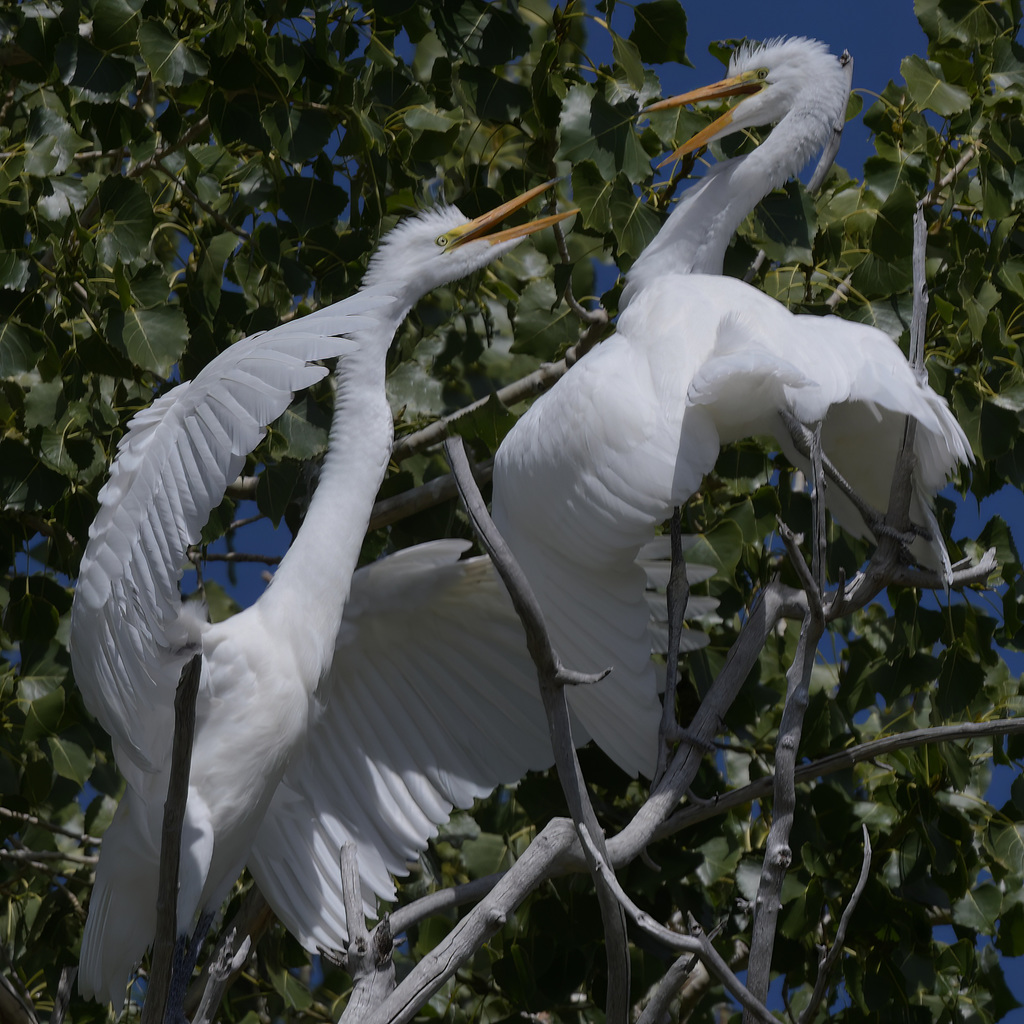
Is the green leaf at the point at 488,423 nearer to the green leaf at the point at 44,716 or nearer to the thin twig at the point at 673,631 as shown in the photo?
the thin twig at the point at 673,631

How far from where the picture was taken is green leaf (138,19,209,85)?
8.46 feet

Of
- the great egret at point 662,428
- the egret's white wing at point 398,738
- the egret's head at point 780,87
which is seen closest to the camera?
the great egret at point 662,428

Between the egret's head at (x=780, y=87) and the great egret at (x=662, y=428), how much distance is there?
0.79 feet

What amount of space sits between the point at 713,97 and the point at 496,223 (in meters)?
0.63

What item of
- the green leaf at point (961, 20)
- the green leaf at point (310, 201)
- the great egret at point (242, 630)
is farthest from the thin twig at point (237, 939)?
the green leaf at point (961, 20)

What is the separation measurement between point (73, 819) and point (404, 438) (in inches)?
44.7

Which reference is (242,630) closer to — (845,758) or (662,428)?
(662,428)

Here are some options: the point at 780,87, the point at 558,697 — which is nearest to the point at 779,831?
the point at 558,697

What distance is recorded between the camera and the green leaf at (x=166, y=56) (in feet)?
8.46

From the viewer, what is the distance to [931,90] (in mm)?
2787

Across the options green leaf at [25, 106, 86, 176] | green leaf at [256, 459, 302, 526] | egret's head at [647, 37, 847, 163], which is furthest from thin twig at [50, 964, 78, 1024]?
egret's head at [647, 37, 847, 163]

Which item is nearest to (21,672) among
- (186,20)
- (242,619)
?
(242,619)

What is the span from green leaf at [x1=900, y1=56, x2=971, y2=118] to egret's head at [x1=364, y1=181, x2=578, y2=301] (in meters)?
0.73

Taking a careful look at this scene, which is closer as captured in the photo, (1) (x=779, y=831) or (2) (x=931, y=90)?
(1) (x=779, y=831)
